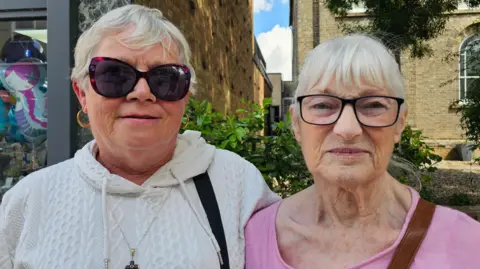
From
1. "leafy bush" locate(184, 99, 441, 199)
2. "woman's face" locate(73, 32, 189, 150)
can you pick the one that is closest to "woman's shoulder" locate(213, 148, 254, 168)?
"woman's face" locate(73, 32, 189, 150)

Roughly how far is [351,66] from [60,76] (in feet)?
8.95

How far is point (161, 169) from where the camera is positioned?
172 cm

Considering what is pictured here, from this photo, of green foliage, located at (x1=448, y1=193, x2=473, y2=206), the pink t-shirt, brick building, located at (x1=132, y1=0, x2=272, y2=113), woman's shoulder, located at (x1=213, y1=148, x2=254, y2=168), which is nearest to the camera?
the pink t-shirt

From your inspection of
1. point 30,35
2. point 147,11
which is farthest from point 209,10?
point 147,11

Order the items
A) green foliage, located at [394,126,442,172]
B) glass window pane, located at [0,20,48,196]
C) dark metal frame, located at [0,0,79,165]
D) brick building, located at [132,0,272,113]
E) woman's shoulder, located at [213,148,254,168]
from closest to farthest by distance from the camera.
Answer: woman's shoulder, located at [213,148,254,168] → dark metal frame, located at [0,0,79,165] → glass window pane, located at [0,20,48,196] → green foliage, located at [394,126,442,172] → brick building, located at [132,0,272,113]

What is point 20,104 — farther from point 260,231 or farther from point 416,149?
point 416,149

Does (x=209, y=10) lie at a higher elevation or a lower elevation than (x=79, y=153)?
higher

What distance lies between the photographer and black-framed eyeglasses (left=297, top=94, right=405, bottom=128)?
1508 millimetres

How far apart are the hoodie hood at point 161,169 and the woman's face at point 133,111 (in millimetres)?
121

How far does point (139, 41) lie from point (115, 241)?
727 millimetres

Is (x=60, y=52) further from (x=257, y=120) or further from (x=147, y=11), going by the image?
(x=147, y=11)

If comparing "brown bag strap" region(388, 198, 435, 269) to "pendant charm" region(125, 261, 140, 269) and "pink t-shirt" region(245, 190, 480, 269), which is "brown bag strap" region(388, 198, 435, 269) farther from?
"pendant charm" region(125, 261, 140, 269)

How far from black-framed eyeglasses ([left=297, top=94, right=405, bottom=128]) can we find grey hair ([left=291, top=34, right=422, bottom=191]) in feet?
0.14

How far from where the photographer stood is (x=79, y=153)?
5.79ft
